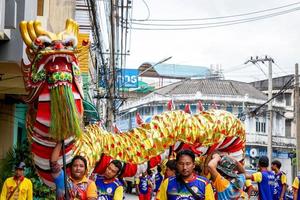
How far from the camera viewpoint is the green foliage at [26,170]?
10.8 metres

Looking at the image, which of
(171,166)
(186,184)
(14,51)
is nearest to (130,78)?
(14,51)

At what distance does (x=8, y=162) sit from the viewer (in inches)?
439

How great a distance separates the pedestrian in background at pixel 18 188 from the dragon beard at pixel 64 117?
11.5ft

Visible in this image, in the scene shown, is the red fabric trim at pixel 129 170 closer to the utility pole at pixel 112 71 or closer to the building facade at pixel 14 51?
the building facade at pixel 14 51

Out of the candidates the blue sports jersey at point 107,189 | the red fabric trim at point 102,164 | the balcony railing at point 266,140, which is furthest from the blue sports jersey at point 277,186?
the balcony railing at point 266,140

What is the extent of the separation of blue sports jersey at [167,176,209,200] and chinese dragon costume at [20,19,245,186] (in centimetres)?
121

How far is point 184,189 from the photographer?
5.36m

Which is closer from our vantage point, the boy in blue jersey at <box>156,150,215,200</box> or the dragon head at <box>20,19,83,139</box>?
the boy in blue jersey at <box>156,150,215,200</box>

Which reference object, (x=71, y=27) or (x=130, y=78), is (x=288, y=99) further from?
(x=71, y=27)

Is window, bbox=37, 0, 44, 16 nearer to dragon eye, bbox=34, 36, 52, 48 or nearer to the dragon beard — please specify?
dragon eye, bbox=34, 36, 52, 48

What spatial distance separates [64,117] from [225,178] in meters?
1.76

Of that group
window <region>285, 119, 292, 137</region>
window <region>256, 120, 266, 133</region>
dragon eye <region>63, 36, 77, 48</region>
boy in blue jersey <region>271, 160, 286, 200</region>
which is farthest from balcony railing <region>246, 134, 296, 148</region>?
dragon eye <region>63, 36, 77, 48</region>

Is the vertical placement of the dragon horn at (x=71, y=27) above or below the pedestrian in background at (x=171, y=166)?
above

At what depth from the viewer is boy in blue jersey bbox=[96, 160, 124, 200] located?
23.7 feet
